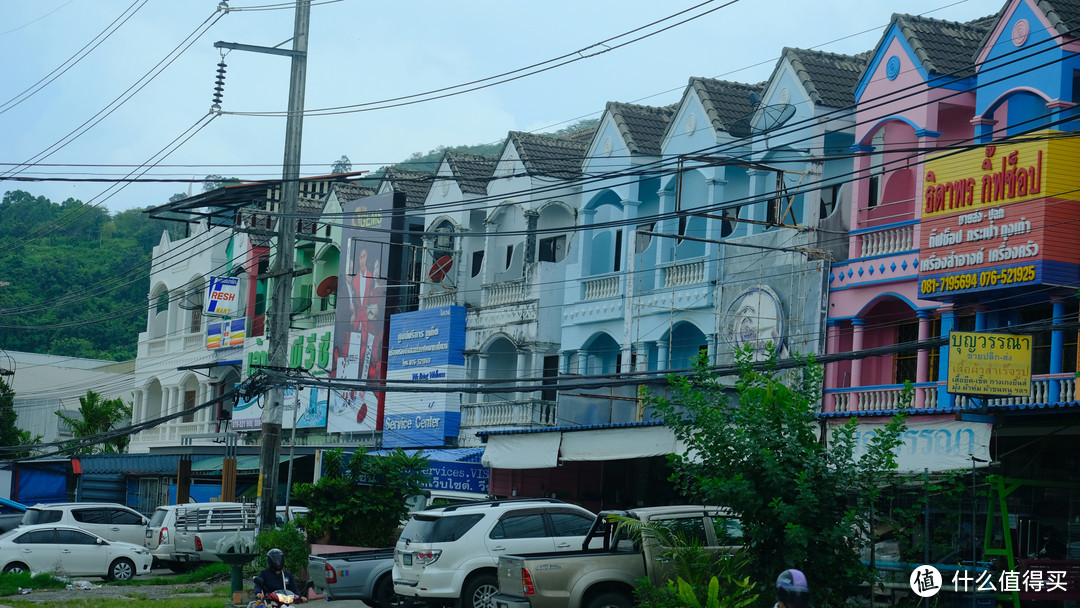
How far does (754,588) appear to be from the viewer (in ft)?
43.8

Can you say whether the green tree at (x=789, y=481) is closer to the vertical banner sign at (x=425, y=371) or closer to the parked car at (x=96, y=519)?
the parked car at (x=96, y=519)

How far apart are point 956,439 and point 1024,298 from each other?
655 cm

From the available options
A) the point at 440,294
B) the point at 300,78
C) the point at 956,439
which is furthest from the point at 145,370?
the point at 956,439

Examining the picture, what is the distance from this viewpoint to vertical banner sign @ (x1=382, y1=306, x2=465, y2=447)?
38750 millimetres

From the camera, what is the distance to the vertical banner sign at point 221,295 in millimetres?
47438

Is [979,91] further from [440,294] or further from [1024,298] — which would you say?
[440,294]

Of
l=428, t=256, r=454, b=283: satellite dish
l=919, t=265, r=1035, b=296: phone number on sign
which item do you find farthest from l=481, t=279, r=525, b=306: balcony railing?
l=919, t=265, r=1035, b=296: phone number on sign

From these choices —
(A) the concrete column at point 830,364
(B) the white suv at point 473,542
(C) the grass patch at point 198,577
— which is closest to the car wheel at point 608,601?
(B) the white suv at point 473,542

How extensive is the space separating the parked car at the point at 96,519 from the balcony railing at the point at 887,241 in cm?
1854

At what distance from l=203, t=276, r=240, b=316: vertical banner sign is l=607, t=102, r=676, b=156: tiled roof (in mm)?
19092

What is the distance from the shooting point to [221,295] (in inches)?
1874

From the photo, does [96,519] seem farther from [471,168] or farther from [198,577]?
[471,168]

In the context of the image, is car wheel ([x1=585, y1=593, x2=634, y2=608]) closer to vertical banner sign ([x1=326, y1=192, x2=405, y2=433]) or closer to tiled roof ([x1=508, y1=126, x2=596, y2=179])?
tiled roof ([x1=508, y1=126, x2=596, y2=179])

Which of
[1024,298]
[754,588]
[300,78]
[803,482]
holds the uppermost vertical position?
[300,78]
